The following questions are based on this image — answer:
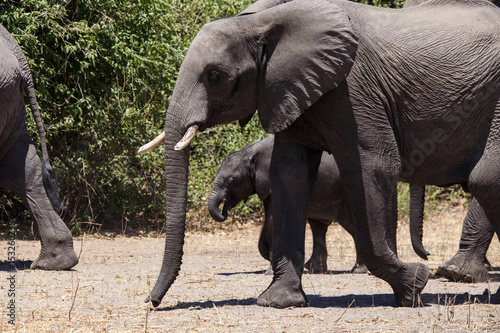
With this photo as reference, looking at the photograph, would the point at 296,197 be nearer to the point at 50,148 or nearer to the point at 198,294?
the point at 198,294

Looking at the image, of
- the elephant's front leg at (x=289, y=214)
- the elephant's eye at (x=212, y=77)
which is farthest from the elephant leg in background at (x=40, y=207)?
the elephant's eye at (x=212, y=77)

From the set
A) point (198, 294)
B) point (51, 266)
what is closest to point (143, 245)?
point (51, 266)

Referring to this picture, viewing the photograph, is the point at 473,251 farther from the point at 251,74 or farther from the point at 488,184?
the point at 251,74

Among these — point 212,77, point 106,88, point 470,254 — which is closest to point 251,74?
point 212,77

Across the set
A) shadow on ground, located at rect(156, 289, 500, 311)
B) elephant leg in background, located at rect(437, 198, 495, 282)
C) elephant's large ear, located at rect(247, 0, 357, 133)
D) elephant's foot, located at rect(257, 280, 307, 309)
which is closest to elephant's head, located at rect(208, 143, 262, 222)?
elephant leg in background, located at rect(437, 198, 495, 282)

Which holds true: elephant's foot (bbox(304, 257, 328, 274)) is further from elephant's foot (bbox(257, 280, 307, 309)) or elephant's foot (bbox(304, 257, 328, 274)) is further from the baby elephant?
elephant's foot (bbox(257, 280, 307, 309))

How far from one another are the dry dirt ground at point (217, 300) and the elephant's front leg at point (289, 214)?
0.27 meters

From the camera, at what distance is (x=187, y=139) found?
5398 millimetres

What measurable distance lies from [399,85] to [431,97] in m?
0.25

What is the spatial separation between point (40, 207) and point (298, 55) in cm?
357

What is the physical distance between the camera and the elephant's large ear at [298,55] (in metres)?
5.51

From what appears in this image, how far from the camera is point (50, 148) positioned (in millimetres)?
12359

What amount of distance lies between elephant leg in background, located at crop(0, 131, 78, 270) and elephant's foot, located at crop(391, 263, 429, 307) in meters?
3.57

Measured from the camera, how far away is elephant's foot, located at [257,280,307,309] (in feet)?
19.1
